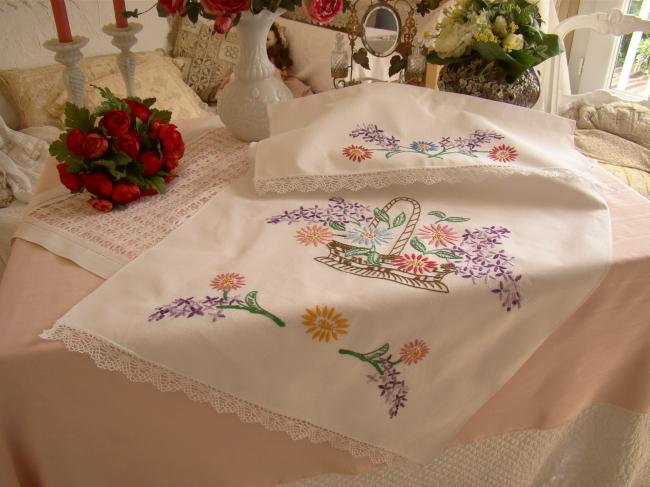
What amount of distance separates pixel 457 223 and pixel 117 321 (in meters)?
0.52

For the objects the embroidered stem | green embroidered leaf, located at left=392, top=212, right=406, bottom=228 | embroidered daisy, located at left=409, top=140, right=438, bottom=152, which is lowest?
the embroidered stem

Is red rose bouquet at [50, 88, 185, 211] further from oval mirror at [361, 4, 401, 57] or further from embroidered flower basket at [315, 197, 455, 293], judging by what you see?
oval mirror at [361, 4, 401, 57]

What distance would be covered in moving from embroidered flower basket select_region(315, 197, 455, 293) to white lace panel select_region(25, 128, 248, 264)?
273mm

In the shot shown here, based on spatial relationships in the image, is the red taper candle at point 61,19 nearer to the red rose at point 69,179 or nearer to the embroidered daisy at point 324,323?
the red rose at point 69,179

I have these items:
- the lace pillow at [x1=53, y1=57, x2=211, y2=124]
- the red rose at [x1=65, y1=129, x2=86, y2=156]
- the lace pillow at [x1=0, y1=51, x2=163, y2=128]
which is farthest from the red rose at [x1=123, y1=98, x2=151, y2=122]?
the lace pillow at [x1=0, y1=51, x2=163, y2=128]

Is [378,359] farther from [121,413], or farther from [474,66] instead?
[474,66]

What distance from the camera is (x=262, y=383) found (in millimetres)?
692

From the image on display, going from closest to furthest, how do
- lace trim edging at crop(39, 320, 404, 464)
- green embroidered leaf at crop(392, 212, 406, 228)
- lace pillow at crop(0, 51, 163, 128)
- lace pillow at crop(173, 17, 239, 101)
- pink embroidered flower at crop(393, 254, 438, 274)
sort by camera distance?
1. lace trim edging at crop(39, 320, 404, 464)
2. pink embroidered flower at crop(393, 254, 438, 274)
3. green embroidered leaf at crop(392, 212, 406, 228)
4. lace pillow at crop(0, 51, 163, 128)
5. lace pillow at crop(173, 17, 239, 101)

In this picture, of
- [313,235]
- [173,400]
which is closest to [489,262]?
[313,235]

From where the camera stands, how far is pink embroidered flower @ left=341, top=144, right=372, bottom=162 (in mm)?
923

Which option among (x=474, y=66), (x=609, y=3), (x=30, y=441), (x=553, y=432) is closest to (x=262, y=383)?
(x=30, y=441)

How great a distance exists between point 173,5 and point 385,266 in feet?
1.91

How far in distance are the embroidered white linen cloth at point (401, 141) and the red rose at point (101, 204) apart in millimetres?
255

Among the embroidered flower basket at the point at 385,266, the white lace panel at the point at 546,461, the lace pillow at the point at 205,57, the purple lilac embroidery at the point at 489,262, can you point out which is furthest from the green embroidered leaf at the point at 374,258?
the lace pillow at the point at 205,57
